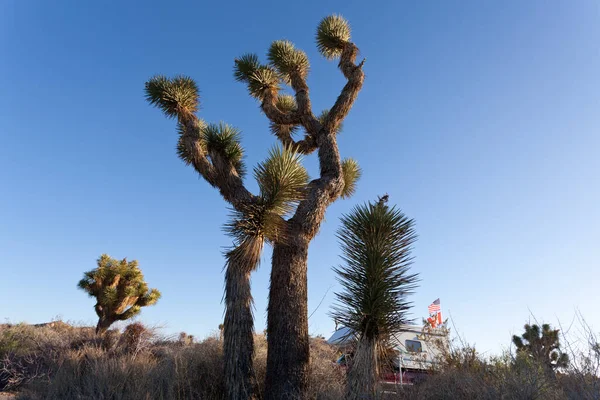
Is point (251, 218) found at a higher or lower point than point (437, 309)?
higher

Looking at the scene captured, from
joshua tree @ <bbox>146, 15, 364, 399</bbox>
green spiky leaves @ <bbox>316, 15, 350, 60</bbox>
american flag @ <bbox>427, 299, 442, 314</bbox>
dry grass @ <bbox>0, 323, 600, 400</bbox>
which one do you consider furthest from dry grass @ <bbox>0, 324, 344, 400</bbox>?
green spiky leaves @ <bbox>316, 15, 350, 60</bbox>

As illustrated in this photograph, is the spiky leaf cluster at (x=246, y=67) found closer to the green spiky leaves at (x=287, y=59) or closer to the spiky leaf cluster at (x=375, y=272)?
the green spiky leaves at (x=287, y=59)

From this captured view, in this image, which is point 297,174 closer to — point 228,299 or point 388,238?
point 388,238

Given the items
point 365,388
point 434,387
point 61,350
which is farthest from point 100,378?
point 434,387

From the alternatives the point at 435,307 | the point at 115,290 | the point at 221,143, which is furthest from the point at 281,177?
the point at 115,290

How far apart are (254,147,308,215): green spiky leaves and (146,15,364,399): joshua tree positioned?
3cm

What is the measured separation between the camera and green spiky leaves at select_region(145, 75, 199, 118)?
982cm

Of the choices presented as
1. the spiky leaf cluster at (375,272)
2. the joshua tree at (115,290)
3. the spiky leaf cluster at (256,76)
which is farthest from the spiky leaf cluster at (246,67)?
the joshua tree at (115,290)

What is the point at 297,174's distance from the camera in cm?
847

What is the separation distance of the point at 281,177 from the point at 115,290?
14.7 m

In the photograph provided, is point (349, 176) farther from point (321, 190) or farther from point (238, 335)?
point (238, 335)

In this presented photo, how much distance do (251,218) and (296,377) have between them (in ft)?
9.81

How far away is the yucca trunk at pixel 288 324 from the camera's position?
22.9ft

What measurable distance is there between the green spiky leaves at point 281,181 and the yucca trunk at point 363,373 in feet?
9.83
